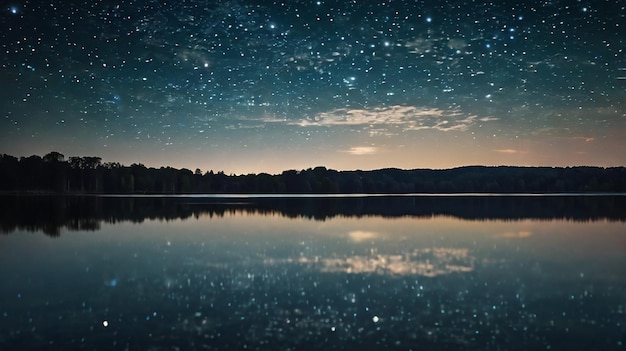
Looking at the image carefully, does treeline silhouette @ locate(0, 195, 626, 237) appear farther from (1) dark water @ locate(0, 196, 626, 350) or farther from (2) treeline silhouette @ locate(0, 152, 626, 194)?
(2) treeline silhouette @ locate(0, 152, 626, 194)

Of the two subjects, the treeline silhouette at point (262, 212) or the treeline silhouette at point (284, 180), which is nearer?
the treeline silhouette at point (262, 212)

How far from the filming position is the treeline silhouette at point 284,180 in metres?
130

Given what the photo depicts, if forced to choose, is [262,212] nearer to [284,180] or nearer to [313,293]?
[313,293]

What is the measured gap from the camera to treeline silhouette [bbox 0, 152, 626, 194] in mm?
129750

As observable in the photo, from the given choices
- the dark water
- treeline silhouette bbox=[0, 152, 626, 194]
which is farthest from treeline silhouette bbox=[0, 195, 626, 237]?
treeline silhouette bbox=[0, 152, 626, 194]

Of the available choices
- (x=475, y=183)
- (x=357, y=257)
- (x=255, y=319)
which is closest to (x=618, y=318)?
(x=255, y=319)

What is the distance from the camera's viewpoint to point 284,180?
6107 inches

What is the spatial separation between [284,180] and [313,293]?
145 metres

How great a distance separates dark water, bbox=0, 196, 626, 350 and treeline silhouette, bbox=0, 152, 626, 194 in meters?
123

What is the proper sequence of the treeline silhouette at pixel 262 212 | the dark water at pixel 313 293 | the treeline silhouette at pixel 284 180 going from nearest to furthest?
the dark water at pixel 313 293 → the treeline silhouette at pixel 262 212 → the treeline silhouette at pixel 284 180

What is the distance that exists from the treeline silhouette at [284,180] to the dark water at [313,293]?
403 ft

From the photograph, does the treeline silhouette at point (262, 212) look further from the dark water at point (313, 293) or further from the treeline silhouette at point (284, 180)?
the treeline silhouette at point (284, 180)

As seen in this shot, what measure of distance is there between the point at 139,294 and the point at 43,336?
9.55 feet

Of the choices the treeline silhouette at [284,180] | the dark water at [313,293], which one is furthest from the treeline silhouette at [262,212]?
the treeline silhouette at [284,180]
